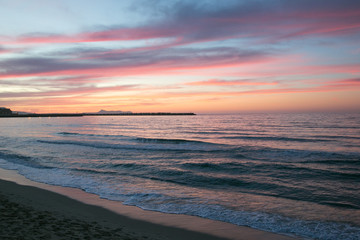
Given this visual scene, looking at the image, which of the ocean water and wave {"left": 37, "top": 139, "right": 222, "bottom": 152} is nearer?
the ocean water

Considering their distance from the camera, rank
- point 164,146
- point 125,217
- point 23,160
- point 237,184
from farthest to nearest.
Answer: point 164,146 < point 23,160 < point 237,184 < point 125,217

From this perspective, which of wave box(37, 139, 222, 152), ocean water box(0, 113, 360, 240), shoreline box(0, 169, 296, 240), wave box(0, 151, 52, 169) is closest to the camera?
shoreline box(0, 169, 296, 240)

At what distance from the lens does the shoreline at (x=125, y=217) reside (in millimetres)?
7152

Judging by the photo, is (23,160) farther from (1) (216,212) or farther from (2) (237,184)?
(1) (216,212)

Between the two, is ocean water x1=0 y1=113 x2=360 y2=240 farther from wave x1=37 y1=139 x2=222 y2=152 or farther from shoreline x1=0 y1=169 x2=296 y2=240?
wave x1=37 y1=139 x2=222 y2=152

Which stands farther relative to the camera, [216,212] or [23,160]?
[23,160]

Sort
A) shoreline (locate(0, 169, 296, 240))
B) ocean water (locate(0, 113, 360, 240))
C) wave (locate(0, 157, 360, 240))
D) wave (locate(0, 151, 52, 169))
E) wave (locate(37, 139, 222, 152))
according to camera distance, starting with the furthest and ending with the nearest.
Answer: wave (locate(37, 139, 222, 152)) < wave (locate(0, 151, 52, 169)) < ocean water (locate(0, 113, 360, 240)) < wave (locate(0, 157, 360, 240)) < shoreline (locate(0, 169, 296, 240))

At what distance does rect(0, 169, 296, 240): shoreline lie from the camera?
7.15 metres

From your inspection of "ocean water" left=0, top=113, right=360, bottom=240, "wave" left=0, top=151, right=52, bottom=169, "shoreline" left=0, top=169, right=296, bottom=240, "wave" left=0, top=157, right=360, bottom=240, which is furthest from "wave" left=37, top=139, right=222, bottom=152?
"shoreline" left=0, top=169, right=296, bottom=240

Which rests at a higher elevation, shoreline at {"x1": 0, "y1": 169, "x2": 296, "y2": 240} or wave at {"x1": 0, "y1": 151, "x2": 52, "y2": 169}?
shoreline at {"x1": 0, "y1": 169, "x2": 296, "y2": 240}

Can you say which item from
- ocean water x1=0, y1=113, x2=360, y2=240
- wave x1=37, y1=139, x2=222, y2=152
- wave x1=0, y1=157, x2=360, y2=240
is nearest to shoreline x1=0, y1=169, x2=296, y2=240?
wave x1=0, y1=157, x2=360, y2=240

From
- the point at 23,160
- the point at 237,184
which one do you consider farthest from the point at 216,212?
the point at 23,160

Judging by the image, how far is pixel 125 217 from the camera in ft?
27.9

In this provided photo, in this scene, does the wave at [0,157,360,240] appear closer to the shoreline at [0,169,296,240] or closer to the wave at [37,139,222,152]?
the shoreline at [0,169,296,240]
